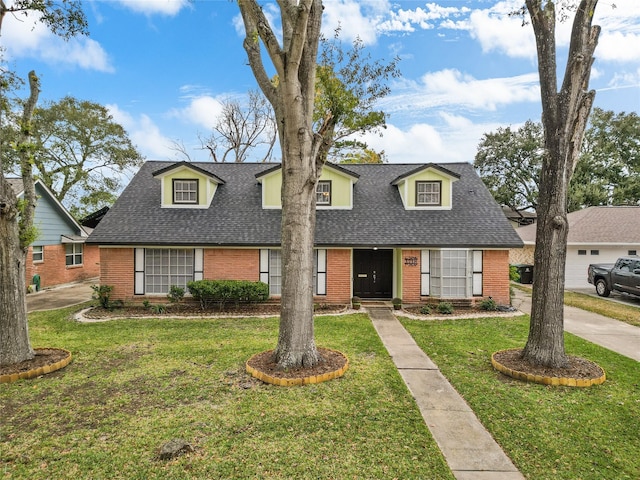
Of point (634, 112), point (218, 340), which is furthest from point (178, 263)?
point (634, 112)

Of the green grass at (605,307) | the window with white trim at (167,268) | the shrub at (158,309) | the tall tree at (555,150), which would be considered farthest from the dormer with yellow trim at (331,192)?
the green grass at (605,307)

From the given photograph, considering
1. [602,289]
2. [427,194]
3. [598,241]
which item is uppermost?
[427,194]

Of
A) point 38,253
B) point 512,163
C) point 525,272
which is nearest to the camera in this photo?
point 38,253

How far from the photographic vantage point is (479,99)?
583 inches

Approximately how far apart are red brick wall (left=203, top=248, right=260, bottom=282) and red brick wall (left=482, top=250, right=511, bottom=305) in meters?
8.55

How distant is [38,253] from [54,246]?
3.42ft

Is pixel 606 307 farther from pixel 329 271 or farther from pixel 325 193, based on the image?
pixel 325 193

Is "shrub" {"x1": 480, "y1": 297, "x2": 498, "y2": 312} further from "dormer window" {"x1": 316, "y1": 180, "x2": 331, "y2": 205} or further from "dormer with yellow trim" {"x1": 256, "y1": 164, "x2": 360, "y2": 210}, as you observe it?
"dormer window" {"x1": 316, "y1": 180, "x2": 331, "y2": 205}

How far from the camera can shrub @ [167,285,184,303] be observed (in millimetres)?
12570

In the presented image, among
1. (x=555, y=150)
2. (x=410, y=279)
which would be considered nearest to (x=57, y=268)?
(x=410, y=279)

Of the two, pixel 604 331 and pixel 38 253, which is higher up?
pixel 38 253

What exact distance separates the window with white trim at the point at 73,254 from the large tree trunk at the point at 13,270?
50.2ft

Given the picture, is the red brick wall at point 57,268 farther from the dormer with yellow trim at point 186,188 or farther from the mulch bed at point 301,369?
the mulch bed at point 301,369

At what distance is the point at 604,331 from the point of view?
32.9 feet
